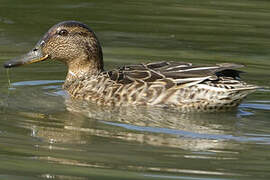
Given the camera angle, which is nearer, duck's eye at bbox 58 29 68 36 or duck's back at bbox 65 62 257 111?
duck's back at bbox 65 62 257 111

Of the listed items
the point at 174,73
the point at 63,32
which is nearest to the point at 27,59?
the point at 63,32

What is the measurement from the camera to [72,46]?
10.1 metres

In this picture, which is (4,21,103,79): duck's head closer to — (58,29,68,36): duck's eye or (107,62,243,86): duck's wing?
(58,29,68,36): duck's eye

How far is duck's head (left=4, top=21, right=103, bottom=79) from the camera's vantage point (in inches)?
396

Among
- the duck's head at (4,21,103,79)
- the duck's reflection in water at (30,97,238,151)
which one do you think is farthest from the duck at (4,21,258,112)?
the duck's reflection in water at (30,97,238,151)

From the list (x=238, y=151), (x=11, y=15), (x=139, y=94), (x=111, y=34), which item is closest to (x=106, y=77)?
(x=139, y=94)

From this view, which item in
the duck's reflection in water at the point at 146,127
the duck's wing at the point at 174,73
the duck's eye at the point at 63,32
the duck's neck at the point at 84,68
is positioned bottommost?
the duck's reflection in water at the point at 146,127

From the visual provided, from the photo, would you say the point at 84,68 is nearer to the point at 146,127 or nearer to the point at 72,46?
the point at 72,46

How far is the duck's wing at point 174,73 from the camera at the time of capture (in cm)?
873

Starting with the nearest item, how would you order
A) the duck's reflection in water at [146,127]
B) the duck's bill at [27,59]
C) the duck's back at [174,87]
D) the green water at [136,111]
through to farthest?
the green water at [136,111] < the duck's reflection in water at [146,127] < the duck's back at [174,87] < the duck's bill at [27,59]

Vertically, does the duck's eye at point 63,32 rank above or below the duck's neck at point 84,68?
above

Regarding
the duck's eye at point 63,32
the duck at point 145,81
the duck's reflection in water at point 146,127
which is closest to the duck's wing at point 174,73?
the duck at point 145,81

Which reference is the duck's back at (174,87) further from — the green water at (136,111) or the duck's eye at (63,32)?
the duck's eye at (63,32)

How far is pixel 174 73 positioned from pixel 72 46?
1705mm
